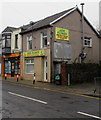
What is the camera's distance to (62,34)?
67.7 feet

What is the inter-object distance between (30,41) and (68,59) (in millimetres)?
5518

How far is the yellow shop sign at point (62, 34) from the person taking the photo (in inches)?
793

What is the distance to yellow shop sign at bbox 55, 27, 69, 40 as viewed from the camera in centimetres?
2014

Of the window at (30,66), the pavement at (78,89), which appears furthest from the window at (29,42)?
the pavement at (78,89)

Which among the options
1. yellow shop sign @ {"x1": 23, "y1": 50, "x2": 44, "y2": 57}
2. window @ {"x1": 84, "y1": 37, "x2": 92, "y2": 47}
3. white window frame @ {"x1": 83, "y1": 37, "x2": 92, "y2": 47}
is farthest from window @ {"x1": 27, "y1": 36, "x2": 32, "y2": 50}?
window @ {"x1": 84, "y1": 37, "x2": 92, "y2": 47}

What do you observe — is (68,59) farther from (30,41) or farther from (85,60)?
(30,41)

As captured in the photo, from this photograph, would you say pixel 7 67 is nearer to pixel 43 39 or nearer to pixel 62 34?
pixel 43 39

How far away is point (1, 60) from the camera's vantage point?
93.6 ft

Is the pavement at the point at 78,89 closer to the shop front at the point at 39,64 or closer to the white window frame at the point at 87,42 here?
the shop front at the point at 39,64

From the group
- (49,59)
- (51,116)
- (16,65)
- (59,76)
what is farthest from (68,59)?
(51,116)

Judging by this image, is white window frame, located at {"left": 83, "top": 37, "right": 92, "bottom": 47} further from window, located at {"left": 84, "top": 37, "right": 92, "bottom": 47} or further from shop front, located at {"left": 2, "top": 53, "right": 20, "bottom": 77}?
shop front, located at {"left": 2, "top": 53, "right": 20, "bottom": 77}

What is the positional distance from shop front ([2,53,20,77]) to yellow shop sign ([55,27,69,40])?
694cm

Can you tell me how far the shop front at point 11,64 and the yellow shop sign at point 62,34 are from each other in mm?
6942

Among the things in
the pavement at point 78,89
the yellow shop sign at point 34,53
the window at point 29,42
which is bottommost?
the pavement at point 78,89
